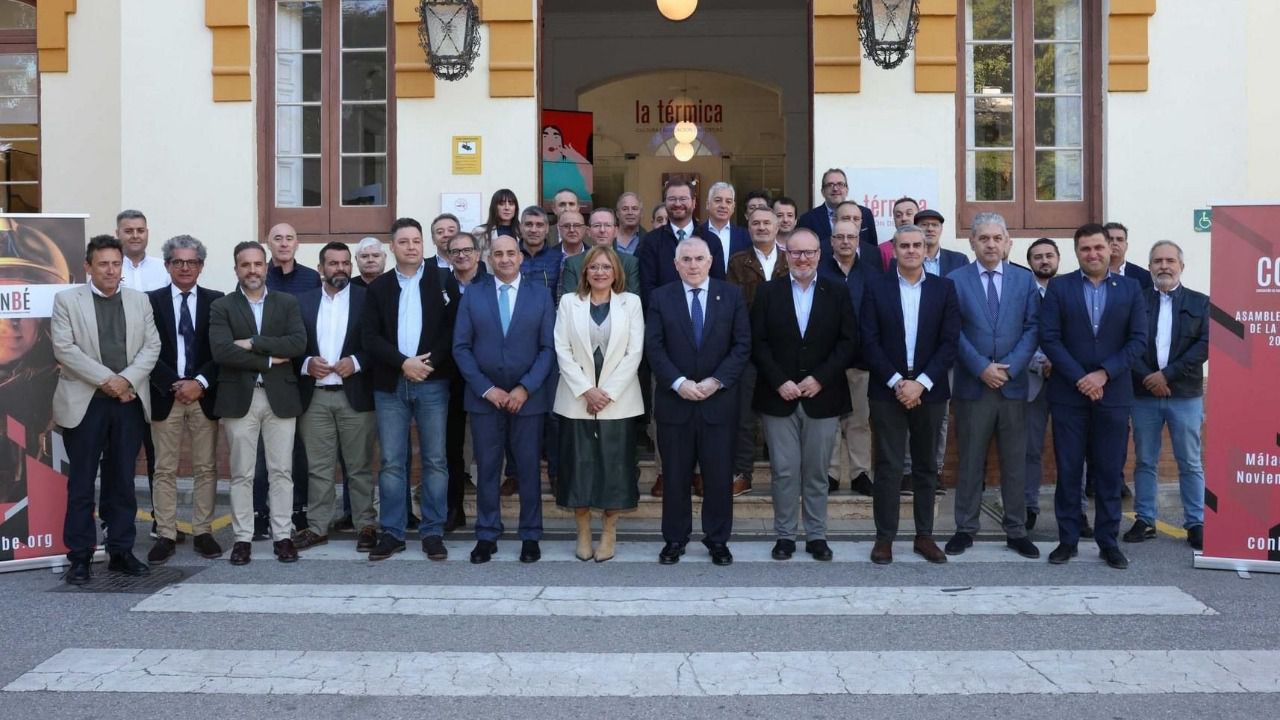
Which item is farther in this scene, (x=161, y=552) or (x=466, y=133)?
(x=466, y=133)

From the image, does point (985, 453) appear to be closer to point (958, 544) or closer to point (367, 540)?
point (958, 544)

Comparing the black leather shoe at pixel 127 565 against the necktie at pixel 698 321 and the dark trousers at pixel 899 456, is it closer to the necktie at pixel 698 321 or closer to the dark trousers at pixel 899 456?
the necktie at pixel 698 321

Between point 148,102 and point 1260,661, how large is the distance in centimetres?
950

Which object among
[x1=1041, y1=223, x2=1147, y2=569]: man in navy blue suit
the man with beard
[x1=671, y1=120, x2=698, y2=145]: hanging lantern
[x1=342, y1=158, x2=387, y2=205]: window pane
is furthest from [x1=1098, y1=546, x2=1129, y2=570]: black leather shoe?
[x1=671, y1=120, x2=698, y2=145]: hanging lantern

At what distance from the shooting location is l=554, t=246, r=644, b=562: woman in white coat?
7.70 m

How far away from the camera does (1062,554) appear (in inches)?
298

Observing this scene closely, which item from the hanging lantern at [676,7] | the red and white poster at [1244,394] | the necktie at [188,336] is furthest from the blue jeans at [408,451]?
the hanging lantern at [676,7]

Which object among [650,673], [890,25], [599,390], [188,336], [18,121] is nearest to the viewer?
[650,673]

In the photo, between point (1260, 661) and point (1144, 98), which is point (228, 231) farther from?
point (1260, 661)

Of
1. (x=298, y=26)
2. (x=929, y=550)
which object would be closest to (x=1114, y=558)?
(x=929, y=550)

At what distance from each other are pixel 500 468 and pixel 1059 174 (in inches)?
231

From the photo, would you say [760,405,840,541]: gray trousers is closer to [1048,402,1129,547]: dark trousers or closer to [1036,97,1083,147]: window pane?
[1048,402,1129,547]: dark trousers

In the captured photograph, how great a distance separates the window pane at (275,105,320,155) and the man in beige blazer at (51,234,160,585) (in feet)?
12.1

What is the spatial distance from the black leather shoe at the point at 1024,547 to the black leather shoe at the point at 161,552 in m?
5.42
